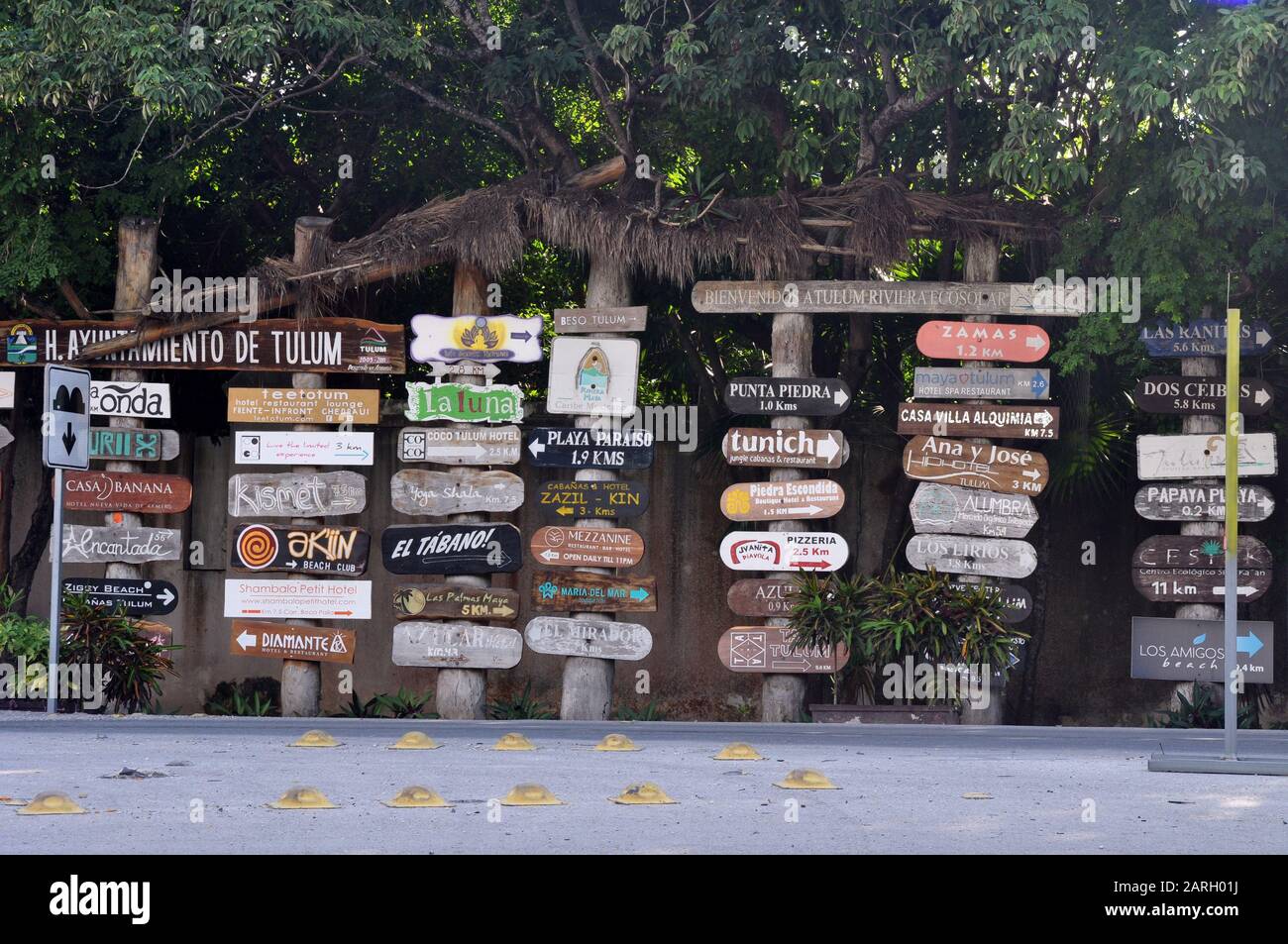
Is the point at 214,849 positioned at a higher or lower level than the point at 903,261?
lower

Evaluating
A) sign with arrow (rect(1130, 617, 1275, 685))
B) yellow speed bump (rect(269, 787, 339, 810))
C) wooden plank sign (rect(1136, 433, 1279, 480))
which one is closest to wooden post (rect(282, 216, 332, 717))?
yellow speed bump (rect(269, 787, 339, 810))

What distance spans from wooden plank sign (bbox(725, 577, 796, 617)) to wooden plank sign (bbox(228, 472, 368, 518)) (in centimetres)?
322

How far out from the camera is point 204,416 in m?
15.4

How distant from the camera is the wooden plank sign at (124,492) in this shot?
13500 mm

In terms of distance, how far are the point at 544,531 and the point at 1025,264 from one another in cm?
470

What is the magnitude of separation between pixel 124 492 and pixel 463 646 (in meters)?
3.23

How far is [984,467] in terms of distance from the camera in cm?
1270

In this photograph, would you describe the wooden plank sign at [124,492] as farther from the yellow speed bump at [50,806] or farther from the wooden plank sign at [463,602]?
the yellow speed bump at [50,806]

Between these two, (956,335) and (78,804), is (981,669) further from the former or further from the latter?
(78,804)

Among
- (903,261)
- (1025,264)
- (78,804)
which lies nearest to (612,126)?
(903,261)

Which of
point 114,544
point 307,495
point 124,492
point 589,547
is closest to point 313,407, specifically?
point 307,495

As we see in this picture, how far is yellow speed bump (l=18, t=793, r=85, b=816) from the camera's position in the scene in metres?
6.96

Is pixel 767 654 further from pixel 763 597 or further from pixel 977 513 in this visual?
pixel 977 513

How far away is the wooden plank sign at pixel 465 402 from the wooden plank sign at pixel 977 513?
3409mm
